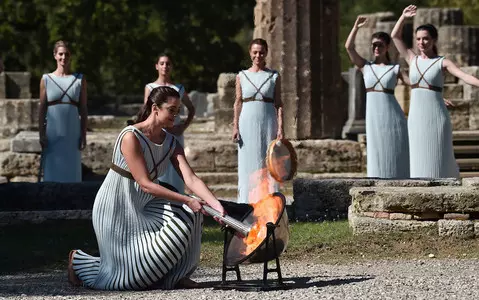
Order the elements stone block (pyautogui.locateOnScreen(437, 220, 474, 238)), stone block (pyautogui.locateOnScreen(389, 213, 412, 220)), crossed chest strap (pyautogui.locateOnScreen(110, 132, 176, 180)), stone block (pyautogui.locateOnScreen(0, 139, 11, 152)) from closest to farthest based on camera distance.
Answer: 1. crossed chest strap (pyautogui.locateOnScreen(110, 132, 176, 180))
2. stone block (pyautogui.locateOnScreen(437, 220, 474, 238))
3. stone block (pyautogui.locateOnScreen(389, 213, 412, 220))
4. stone block (pyautogui.locateOnScreen(0, 139, 11, 152))

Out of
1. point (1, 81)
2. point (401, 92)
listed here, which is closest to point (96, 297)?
point (401, 92)

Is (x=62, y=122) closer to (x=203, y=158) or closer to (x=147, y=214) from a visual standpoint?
(x=203, y=158)

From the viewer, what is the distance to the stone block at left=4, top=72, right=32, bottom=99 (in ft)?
87.1

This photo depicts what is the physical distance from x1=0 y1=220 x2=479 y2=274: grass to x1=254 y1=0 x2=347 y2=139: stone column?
5.59 meters

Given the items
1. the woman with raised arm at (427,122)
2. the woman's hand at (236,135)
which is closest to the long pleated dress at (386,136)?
the woman with raised arm at (427,122)

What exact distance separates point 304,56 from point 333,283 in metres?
8.85

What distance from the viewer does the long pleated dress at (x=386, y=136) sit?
14703 mm

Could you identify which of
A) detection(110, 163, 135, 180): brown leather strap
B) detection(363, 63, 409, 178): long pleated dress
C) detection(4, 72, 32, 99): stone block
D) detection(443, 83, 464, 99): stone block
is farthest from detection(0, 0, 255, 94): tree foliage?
detection(110, 163, 135, 180): brown leather strap

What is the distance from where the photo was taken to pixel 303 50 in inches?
706

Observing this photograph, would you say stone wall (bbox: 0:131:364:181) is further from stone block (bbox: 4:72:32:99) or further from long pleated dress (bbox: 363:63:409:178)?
stone block (bbox: 4:72:32:99)

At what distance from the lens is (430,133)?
14.2 m

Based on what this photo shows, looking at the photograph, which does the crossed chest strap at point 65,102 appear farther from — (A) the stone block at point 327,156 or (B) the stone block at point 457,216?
(B) the stone block at point 457,216

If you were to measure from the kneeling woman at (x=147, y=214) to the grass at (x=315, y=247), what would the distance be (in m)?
1.44

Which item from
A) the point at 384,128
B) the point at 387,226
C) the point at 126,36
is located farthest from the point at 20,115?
the point at 126,36
